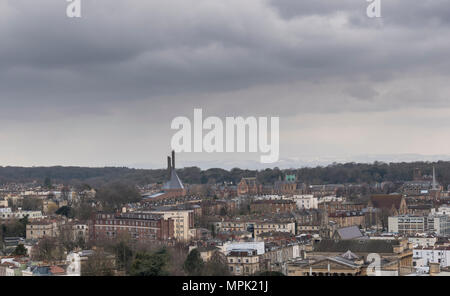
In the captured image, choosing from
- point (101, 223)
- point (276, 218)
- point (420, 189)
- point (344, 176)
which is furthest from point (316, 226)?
point (344, 176)

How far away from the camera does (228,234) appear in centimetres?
3188

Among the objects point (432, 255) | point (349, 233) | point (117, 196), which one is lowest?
point (432, 255)

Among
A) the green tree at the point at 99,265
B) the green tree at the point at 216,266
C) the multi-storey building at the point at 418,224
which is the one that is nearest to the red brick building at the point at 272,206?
the multi-storey building at the point at 418,224

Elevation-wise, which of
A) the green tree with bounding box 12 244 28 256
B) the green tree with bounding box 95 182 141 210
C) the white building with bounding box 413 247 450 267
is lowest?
the white building with bounding box 413 247 450 267

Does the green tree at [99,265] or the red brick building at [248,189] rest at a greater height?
the red brick building at [248,189]

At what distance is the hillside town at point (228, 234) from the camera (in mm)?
19139

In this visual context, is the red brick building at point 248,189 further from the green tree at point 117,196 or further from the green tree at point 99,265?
the green tree at point 99,265

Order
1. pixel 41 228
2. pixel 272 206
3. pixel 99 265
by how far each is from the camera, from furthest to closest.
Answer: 1. pixel 272 206
2. pixel 41 228
3. pixel 99 265

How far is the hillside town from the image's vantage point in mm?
19139

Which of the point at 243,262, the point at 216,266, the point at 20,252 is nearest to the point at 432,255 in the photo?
the point at 243,262

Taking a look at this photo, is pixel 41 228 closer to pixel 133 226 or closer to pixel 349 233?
pixel 133 226

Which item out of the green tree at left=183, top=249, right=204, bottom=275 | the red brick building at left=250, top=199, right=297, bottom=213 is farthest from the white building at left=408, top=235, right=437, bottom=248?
the red brick building at left=250, top=199, right=297, bottom=213

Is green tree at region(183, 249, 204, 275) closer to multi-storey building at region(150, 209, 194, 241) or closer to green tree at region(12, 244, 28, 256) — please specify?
green tree at region(12, 244, 28, 256)
